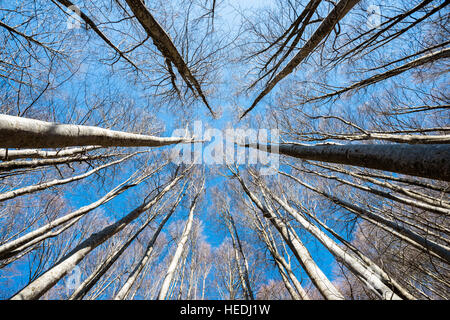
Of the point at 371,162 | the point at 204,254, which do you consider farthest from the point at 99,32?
the point at 204,254

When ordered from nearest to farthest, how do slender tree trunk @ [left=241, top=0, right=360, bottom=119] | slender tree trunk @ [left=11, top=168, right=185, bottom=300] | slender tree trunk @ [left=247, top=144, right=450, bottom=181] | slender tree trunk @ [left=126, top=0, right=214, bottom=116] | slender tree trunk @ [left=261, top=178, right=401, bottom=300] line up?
slender tree trunk @ [left=247, top=144, right=450, bottom=181] → slender tree trunk @ [left=11, top=168, right=185, bottom=300] → slender tree trunk @ [left=261, top=178, right=401, bottom=300] → slender tree trunk @ [left=241, top=0, right=360, bottom=119] → slender tree trunk @ [left=126, top=0, right=214, bottom=116]

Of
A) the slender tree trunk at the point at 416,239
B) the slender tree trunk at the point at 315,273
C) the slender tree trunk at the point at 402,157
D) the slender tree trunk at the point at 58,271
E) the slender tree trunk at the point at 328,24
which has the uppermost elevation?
the slender tree trunk at the point at 328,24

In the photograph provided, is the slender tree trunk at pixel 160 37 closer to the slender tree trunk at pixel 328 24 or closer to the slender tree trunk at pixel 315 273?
the slender tree trunk at pixel 328 24

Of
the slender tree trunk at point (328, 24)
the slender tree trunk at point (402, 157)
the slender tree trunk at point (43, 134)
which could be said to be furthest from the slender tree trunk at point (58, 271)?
the slender tree trunk at point (328, 24)

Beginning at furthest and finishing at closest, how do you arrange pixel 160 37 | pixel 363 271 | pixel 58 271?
pixel 160 37
pixel 363 271
pixel 58 271

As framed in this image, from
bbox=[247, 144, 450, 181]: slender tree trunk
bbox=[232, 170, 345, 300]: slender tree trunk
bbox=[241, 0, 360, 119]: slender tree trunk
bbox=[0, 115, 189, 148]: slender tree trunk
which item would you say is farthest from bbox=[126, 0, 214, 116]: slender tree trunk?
bbox=[232, 170, 345, 300]: slender tree trunk

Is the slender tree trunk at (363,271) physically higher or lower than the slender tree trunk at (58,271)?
lower

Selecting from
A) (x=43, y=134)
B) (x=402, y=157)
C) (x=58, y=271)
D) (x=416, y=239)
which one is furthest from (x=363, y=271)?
(x=58, y=271)

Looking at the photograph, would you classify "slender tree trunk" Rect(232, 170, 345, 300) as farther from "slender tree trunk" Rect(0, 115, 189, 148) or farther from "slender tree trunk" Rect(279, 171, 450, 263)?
"slender tree trunk" Rect(0, 115, 189, 148)

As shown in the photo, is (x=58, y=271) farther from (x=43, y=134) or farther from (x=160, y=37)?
(x=160, y=37)

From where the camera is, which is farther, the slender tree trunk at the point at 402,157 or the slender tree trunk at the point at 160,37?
the slender tree trunk at the point at 160,37

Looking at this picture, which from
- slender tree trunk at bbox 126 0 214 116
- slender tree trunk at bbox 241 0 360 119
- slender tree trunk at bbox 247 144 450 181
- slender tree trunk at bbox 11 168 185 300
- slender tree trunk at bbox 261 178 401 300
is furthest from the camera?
slender tree trunk at bbox 126 0 214 116

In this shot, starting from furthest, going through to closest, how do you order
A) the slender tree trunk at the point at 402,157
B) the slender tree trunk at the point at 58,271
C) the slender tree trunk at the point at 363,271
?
the slender tree trunk at the point at 363,271 → the slender tree trunk at the point at 58,271 → the slender tree trunk at the point at 402,157
